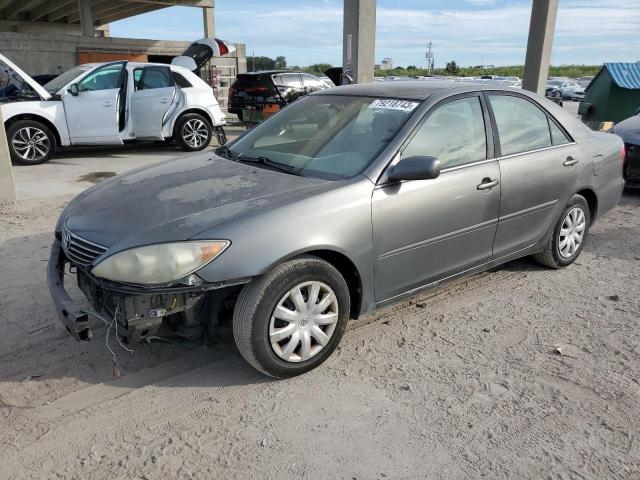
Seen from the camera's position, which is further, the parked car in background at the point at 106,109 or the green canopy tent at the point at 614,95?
the green canopy tent at the point at 614,95

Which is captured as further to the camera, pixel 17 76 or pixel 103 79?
pixel 103 79

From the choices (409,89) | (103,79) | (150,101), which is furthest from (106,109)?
(409,89)

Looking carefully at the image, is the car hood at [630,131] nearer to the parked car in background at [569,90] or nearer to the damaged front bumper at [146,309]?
the damaged front bumper at [146,309]

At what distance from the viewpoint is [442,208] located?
3.42 m

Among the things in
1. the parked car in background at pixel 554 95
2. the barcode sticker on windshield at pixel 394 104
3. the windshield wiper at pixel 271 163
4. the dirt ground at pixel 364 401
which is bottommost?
the dirt ground at pixel 364 401

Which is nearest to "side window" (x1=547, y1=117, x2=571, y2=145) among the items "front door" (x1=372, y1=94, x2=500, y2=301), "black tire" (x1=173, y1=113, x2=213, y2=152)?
"front door" (x1=372, y1=94, x2=500, y2=301)

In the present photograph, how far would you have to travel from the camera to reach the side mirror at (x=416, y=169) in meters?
3.09

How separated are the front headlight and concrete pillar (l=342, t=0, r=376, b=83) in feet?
33.1

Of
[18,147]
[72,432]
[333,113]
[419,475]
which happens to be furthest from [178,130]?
[419,475]

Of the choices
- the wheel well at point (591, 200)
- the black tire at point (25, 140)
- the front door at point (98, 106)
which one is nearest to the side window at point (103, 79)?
the front door at point (98, 106)

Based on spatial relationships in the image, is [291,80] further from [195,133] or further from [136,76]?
[136,76]

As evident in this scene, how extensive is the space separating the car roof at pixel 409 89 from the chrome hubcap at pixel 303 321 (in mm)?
1560

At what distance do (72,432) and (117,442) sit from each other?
0.26m

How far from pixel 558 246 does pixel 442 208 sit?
1.70m
